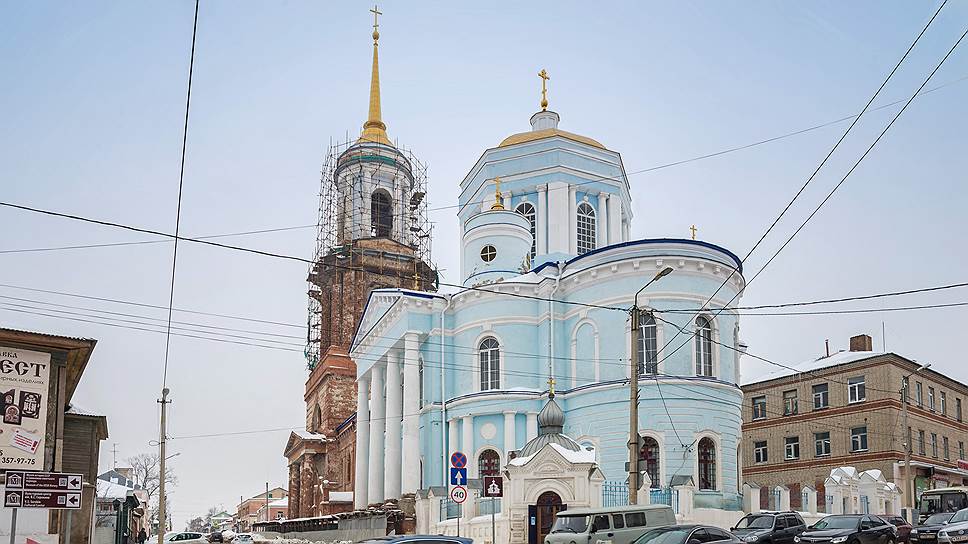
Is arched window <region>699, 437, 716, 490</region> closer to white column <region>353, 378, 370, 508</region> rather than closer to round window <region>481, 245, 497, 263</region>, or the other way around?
round window <region>481, 245, 497, 263</region>

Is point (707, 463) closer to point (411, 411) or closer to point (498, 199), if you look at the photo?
point (411, 411)

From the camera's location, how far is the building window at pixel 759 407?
56.7m

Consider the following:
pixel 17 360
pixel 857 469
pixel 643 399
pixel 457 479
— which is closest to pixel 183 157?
pixel 17 360

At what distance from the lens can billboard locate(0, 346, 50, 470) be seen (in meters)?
16.5

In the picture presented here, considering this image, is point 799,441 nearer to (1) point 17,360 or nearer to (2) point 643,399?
(2) point 643,399

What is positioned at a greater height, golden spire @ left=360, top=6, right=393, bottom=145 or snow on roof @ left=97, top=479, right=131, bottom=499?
golden spire @ left=360, top=6, right=393, bottom=145

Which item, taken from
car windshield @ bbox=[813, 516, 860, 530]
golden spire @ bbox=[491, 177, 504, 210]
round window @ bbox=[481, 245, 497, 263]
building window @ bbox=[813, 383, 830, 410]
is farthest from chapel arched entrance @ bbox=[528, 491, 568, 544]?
building window @ bbox=[813, 383, 830, 410]

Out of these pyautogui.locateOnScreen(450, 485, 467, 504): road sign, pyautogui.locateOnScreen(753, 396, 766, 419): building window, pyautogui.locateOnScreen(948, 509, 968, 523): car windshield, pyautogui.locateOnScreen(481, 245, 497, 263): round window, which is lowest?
pyautogui.locateOnScreen(948, 509, 968, 523): car windshield

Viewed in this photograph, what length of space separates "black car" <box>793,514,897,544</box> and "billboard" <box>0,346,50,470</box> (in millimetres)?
16762

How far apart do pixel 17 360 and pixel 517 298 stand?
25311 mm

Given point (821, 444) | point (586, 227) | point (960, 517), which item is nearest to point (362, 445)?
point (586, 227)

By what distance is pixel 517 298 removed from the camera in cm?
4044

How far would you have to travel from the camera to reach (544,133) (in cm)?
4816

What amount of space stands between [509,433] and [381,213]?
105 ft
